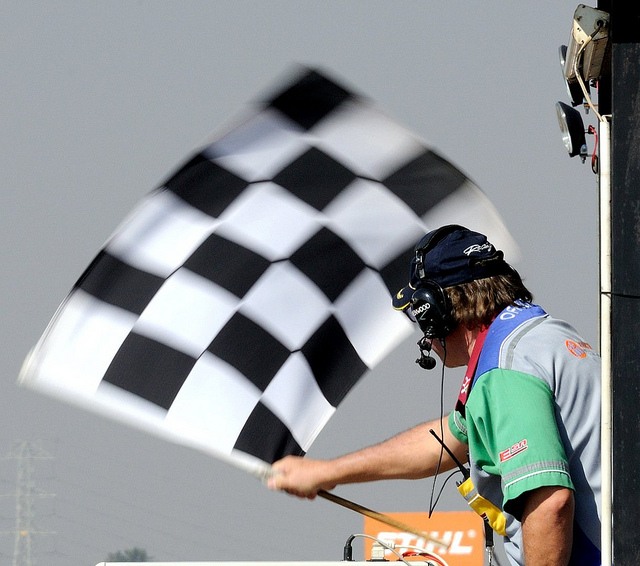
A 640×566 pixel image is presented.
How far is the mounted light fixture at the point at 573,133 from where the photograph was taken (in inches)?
150

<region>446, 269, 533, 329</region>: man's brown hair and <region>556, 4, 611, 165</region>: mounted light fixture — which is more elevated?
<region>556, 4, 611, 165</region>: mounted light fixture

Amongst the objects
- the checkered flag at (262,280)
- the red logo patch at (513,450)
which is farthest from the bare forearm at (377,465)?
the red logo patch at (513,450)

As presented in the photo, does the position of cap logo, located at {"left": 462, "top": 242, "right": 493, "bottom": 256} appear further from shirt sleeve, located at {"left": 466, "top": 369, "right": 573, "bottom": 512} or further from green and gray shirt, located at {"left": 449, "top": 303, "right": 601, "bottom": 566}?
shirt sleeve, located at {"left": 466, "top": 369, "right": 573, "bottom": 512}

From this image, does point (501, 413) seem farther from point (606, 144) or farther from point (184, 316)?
point (184, 316)

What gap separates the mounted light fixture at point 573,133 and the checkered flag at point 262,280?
444 millimetres

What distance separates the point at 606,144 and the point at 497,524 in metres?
0.92

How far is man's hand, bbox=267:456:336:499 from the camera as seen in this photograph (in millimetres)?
3166

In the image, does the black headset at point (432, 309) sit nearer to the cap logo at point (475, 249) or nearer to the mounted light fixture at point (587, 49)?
the cap logo at point (475, 249)

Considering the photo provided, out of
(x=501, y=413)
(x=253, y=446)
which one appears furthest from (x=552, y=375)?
(x=253, y=446)

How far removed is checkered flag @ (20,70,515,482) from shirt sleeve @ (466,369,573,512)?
1.14m

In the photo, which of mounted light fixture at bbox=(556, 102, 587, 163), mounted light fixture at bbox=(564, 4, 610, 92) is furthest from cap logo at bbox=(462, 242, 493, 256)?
mounted light fixture at bbox=(556, 102, 587, 163)

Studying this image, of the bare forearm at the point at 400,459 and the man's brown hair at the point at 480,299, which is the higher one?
the man's brown hair at the point at 480,299

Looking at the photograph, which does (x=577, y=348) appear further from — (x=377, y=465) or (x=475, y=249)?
(x=377, y=465)

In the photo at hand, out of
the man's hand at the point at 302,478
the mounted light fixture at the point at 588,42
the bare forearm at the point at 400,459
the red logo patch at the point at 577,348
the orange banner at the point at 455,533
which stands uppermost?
the mounted light fixture at the point at 588,42
